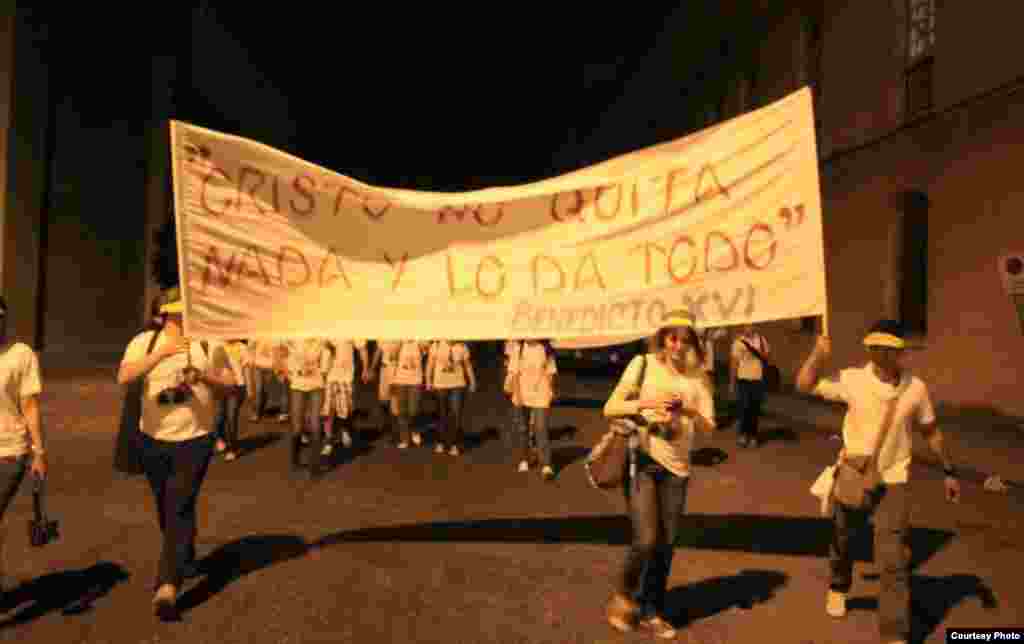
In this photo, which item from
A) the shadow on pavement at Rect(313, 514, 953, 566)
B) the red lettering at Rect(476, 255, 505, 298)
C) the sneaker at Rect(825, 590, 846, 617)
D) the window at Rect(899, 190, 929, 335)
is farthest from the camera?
the window at Rect(899, 190, 929, 335)

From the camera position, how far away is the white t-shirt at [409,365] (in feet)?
31.6

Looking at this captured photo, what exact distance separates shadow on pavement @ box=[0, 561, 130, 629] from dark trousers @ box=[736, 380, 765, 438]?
7969 mm

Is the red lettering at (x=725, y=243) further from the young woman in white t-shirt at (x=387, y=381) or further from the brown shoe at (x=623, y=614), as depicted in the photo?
the young woman in white t-shirt at (x=387, y=381)

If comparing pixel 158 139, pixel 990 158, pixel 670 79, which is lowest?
pixel 990 158

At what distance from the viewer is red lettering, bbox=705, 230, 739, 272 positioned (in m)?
4.70

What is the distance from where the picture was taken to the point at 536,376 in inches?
331

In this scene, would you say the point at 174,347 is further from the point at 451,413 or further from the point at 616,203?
the point at 451,413

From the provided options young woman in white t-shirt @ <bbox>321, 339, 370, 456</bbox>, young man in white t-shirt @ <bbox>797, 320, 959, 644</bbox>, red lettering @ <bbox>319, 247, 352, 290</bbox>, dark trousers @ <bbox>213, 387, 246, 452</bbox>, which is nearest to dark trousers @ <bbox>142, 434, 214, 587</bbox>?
red lettering @ <bbox>319, 247, 352, 290</bbox>

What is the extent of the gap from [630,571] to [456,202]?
2.63 meters

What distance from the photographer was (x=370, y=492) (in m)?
7.59

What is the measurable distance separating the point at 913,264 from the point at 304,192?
14617 mm

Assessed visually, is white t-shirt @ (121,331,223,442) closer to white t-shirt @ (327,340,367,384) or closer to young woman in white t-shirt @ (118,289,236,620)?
young woman in white t-shirt @ (118,289,236,620)

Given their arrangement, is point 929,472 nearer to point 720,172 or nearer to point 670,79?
point 720,172

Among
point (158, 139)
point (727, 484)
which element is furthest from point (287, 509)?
point (158, 139)
